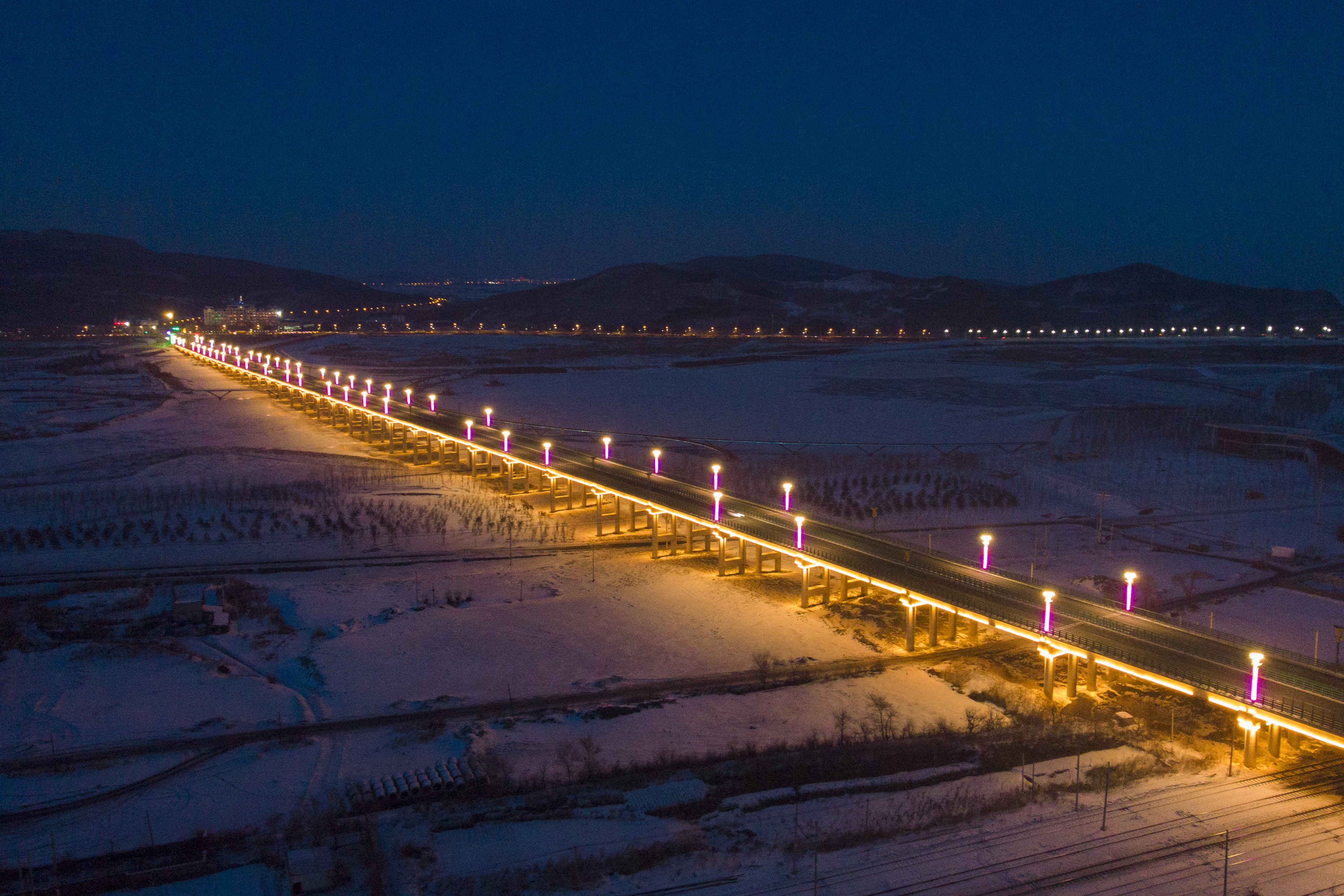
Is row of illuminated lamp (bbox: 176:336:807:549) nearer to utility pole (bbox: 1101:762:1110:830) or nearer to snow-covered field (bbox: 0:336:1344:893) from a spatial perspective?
snow-covered field (bbox: 0:336:1344:893)

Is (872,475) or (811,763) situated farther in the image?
(872,475)

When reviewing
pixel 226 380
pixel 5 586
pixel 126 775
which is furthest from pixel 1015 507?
pixel 226 380

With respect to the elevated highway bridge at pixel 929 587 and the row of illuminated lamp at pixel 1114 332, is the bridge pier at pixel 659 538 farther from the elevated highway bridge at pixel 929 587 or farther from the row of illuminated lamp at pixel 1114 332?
the row of illuminated lamp at pixel 1114 332

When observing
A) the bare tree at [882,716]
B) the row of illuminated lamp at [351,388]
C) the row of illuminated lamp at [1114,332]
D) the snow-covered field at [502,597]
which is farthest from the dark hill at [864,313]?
the bare tree at [882,716]

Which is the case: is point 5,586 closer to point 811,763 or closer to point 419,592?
point 419,592

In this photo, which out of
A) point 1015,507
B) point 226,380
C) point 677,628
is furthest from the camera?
point 226,380

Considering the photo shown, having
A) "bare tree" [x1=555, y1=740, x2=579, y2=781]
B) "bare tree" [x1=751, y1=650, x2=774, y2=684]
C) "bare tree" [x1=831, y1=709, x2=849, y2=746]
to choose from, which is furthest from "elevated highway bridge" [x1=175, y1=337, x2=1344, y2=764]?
"bare tree" [x1=555, y1=740, x2=579, y2=781]
